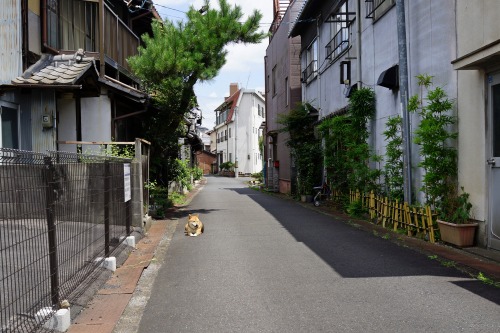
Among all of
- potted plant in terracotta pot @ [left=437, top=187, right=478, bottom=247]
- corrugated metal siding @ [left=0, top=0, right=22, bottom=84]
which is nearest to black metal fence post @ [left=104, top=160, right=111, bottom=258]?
corrugated metal siding @ [left=0, top=0, right=22, bottom=84]

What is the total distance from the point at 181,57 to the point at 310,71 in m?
10.1

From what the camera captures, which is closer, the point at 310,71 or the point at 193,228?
the point at 193,228

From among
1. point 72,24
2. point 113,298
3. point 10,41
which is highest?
point 72,24

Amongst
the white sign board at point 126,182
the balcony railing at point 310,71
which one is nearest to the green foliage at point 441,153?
the white sign board at point 126,182

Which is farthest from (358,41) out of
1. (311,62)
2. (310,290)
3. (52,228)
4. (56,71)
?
(52,228)

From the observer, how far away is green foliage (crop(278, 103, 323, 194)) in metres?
19.1

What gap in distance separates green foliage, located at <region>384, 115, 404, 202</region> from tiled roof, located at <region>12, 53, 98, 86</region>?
658cm

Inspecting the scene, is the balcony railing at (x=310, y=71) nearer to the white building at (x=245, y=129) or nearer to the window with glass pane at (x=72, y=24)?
the window with glass pane at (x=72, y=24)

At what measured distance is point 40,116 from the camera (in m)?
10.3

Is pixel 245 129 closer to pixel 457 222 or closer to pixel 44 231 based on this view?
pixel 457 222

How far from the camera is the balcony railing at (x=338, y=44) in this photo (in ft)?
51.3

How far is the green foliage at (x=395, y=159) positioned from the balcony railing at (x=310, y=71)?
9720 mm

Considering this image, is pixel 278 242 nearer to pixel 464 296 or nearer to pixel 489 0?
pixel 464 296

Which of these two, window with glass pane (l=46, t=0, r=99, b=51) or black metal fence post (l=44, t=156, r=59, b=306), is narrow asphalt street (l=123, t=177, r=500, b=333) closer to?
black metal fence post (l=44, t=156, r=59, b=306)
